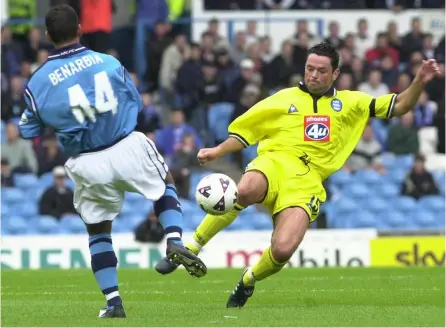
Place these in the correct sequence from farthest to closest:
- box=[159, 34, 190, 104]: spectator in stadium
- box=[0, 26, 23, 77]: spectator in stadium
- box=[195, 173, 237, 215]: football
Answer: box=[159, 34, 190, 104]: spectator in stadium → box=[0, 26, 23, 77]: spectator in stadium → box=[195, 173, 237, 215]: football

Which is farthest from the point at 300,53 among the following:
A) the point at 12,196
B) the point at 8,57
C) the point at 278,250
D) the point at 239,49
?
the point at 278,250

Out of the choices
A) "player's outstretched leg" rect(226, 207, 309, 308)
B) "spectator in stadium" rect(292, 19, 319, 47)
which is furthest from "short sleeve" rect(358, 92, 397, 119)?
"spectator in stadium" rect(292, 19, 319, 47)

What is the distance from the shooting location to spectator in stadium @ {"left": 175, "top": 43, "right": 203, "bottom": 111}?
2389 cm

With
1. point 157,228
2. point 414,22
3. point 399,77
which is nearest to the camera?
point 157,228

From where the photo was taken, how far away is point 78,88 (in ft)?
33.7

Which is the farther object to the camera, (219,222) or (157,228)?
(157,228)

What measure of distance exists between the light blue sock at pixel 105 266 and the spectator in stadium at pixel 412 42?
16.3m

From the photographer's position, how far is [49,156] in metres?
22.0

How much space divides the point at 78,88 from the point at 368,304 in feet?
11.6

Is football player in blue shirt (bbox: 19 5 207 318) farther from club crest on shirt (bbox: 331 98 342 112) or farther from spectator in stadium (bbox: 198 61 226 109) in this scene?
spectator in stadium (bbox: 198 61 226 109)

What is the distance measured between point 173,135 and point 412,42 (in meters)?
6.10

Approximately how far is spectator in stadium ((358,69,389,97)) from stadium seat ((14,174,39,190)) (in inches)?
254

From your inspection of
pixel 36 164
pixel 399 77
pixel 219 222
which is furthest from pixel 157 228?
pixel 219 222

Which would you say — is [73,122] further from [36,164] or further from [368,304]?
[36,164]
